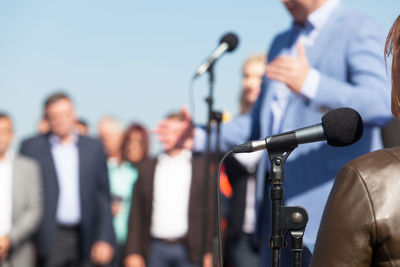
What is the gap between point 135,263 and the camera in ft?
17.0

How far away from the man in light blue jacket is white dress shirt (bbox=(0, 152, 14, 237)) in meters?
3.42

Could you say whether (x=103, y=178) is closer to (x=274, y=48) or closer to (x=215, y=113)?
(x=215, y=113)

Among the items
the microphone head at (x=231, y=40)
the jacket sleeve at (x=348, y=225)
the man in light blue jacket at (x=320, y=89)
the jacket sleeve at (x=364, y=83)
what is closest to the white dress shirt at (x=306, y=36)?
the man in light blue jacket at (x=320, y=89)

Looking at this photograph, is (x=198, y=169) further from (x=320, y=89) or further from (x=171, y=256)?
(x=320, y=89)

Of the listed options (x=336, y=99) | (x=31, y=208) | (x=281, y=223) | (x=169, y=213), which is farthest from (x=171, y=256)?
(x=281, y=223)

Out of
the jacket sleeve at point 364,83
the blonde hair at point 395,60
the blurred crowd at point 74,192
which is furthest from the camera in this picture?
the blurred crowd at point 74,192

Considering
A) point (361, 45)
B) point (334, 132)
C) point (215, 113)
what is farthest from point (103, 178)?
point (334, 132)

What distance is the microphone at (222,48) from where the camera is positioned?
11.6 ft

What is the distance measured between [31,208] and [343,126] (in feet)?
15.1

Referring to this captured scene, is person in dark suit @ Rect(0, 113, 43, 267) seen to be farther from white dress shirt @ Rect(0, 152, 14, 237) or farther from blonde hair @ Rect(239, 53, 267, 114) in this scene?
blonde hair @ Rect(239, 53, 267, 114)

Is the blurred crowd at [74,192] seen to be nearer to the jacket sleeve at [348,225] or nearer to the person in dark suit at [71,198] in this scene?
the person in dark suit at [71,198]

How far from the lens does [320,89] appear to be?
254 centimetres

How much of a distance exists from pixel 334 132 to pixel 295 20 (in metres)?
1.33

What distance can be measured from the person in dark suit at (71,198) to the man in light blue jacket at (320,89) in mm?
3198
